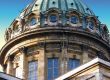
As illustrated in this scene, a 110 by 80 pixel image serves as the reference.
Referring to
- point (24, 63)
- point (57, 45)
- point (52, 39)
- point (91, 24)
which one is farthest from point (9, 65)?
point (91, 24)

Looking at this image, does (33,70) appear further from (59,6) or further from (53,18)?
(59,6)

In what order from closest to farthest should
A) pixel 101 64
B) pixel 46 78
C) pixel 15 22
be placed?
1. pixel 101 64
2. pixel 46 78
3. pixel 15 22

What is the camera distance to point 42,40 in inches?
2773

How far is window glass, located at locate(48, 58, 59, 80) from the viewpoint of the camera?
226ft

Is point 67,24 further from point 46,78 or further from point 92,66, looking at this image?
point 92,66

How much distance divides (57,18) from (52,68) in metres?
6.49

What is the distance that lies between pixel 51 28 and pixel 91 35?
4418 mm

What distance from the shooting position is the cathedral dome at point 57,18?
72.4 metres

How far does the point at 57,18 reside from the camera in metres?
73.2

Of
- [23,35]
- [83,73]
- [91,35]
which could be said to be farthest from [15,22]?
[83,73]

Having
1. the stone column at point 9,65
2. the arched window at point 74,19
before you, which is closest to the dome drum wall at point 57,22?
the arched window at point 74,19

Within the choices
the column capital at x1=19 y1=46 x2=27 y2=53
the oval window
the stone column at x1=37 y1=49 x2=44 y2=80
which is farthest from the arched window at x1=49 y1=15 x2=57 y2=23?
the column capital at x1=19 y1=46 x2=27 y2=53

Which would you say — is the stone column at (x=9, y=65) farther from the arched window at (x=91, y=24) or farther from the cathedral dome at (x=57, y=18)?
the arched window at (x=91, y=24)

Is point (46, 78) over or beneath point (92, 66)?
over
